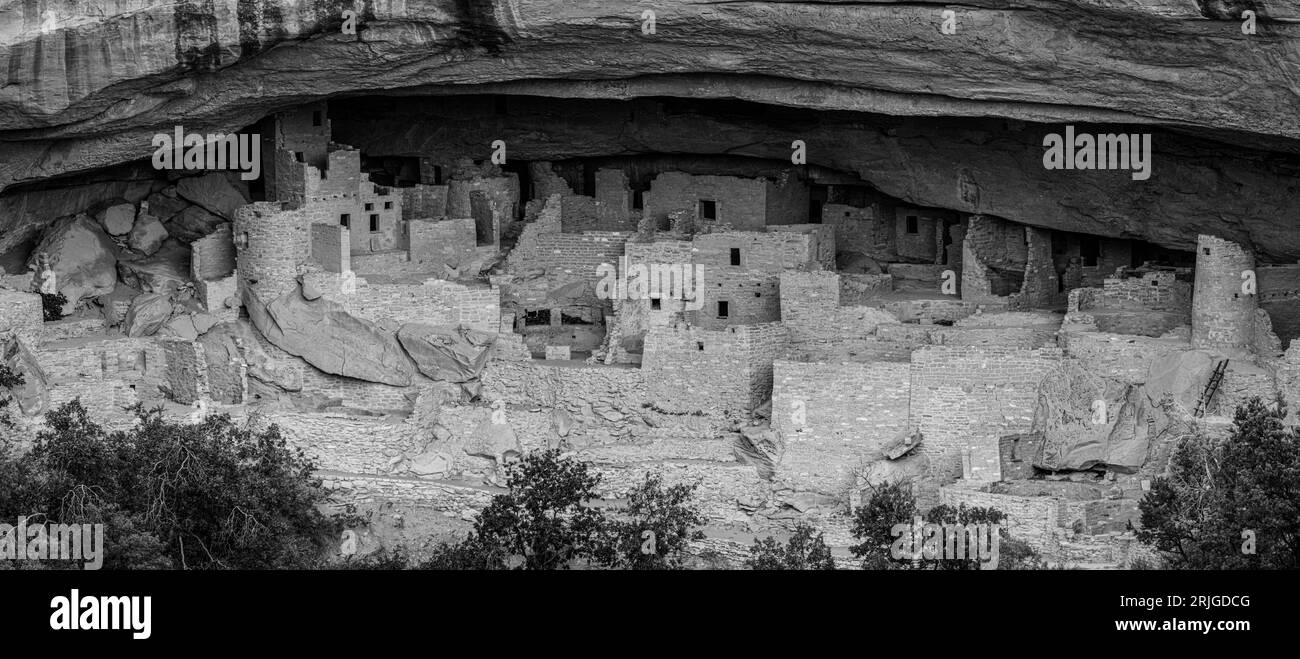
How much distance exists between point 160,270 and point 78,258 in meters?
1.24

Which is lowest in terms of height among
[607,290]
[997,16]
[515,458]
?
[515,458]

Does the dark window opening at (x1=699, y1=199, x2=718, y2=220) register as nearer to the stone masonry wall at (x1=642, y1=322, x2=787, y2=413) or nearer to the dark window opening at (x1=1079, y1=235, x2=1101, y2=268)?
the stone masonry wall at (x1=642, y1=322, x2=787, y2=413)

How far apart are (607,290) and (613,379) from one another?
241 centimetres

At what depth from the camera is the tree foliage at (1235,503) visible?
26.9 m

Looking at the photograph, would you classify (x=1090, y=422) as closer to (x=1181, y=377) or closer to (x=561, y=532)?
(x=1181, y=377)

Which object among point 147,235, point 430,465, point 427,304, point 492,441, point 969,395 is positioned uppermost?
point 147,235

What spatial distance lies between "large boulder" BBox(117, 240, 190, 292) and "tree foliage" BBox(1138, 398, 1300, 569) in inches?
607

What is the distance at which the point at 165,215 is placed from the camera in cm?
3925

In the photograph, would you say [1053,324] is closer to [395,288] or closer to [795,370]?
[795,370]

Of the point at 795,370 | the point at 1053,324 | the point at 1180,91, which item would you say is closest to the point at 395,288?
the point at 795,370

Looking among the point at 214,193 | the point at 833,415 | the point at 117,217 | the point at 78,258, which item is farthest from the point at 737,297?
the point at 78,258

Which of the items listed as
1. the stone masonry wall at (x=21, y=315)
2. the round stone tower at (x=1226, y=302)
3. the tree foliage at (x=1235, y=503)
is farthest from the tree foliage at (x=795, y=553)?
the stone masonry wall at (x=21, y=315)

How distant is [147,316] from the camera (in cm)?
3678

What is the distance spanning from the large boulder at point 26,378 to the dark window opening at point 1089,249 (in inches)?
609
